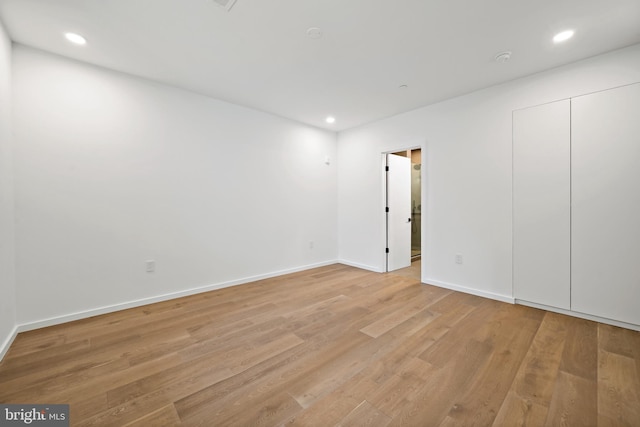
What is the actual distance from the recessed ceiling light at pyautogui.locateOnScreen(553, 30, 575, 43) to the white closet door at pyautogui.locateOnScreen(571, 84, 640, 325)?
69cm

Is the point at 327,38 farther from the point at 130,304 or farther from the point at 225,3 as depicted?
the point at 130,304

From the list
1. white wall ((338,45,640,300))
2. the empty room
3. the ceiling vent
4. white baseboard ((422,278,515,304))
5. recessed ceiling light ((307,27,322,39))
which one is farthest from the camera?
white baseboard ((422,278,515,304))

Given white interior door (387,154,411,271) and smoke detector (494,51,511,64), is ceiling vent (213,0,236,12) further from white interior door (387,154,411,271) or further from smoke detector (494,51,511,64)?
white interior door (387,154,411,271)

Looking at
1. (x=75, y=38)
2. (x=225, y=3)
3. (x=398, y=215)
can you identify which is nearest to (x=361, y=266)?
(x=398, y=215)

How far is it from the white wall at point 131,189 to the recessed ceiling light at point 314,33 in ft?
6.18

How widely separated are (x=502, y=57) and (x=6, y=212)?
184 inches

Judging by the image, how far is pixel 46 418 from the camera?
1372 millimetres

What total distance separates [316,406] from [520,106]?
3613 millimetres

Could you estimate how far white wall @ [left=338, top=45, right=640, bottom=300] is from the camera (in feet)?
8.41

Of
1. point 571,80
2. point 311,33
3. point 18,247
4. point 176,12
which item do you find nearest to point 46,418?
point 18,247

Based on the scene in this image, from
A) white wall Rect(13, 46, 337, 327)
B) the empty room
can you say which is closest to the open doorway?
the empty room

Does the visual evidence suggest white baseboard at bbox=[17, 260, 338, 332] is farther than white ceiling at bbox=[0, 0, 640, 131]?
Yes

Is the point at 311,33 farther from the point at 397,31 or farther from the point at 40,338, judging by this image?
the point at 40,338

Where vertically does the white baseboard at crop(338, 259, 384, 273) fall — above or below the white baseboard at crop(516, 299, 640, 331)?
above
